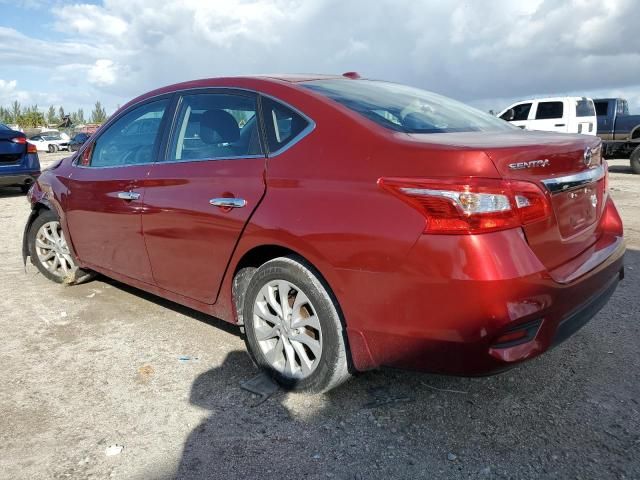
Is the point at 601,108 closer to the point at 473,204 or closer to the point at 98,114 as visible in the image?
the point at 473,204

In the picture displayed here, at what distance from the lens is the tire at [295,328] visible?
2.59 m

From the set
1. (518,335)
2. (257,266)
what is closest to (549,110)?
(257,266)

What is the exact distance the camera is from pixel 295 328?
9.13 feet

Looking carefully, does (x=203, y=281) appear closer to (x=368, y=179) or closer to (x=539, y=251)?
(x=368, y=179)

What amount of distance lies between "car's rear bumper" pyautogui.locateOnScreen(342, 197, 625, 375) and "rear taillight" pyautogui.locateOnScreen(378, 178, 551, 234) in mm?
44

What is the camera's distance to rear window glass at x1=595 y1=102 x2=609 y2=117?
16438 millimetres

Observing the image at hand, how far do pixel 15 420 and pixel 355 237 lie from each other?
76.2 inches

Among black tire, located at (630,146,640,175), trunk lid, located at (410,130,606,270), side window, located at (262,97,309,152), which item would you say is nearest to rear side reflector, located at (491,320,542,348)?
trunk lid, located at (410,130,606,270)

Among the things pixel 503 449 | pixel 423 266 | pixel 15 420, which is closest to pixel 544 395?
pixel 503 449

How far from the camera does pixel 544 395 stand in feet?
9.14

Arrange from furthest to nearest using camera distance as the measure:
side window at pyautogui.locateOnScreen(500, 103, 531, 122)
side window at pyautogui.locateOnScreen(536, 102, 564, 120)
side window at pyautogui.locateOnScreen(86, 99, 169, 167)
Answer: side window at pyautogui.locateOnScreen(500, 103, 531, 122), side window at pyautogui.locateOnScreen(536, 102, 564, 120), side window at pyautogui.locateOnScreen(86, 99, 169, 167)

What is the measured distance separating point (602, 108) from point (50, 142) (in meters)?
39.3

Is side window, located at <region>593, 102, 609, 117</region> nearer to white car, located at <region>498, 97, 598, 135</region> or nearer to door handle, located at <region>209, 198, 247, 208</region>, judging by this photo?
white car, located at <region>498, 97, 598, 135</region>

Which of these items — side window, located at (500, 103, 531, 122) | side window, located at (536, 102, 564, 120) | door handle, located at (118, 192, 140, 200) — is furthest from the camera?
side window, located at (500, 103, 531, 122)
